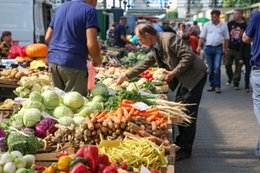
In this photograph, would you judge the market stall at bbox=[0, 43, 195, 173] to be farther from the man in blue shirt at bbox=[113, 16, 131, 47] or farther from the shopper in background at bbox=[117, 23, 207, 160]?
the man in blue shirt at bbox=[113, 16, 131, 47]

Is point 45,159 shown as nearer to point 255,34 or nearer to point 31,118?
point 31,118

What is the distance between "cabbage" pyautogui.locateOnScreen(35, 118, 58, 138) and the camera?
14.1 feet

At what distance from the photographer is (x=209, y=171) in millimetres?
5562

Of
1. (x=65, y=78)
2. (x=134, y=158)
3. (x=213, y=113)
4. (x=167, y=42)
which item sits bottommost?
(x=213, y=113)

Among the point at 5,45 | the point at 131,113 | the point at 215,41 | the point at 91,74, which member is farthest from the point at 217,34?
the point at 131,113

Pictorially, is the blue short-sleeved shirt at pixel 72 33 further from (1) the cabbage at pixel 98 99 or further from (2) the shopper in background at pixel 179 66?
(2) the shopper in background at pixel 179 66

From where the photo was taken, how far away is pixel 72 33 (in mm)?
5184

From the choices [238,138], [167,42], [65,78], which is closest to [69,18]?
[65,78]

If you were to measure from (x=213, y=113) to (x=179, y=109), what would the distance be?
412 centimetres

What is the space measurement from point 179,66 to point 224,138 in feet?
7.56

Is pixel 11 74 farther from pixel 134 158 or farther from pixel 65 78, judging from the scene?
pixel 134 158

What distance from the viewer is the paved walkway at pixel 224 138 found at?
573 cm

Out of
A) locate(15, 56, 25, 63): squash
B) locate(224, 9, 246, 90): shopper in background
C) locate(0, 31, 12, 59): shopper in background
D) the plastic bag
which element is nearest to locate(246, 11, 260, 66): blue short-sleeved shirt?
the plastic bag

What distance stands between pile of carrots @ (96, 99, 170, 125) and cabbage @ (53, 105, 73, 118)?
473mm
